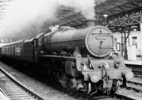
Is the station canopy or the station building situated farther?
the station building

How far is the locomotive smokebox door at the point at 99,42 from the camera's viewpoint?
9016 millimetres

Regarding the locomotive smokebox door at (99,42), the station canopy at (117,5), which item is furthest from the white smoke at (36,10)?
the station canopy at (117,5)

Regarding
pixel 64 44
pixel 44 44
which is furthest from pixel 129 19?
pixel 64 44

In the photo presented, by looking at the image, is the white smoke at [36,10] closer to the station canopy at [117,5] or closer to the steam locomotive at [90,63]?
the steam locomotive at [90,63]

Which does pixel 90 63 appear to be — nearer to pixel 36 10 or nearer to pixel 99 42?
pixel 99 42

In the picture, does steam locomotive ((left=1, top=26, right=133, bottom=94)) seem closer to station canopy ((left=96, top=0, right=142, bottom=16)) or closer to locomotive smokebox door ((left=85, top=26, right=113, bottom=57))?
locomotive smokebox door ((left=85, top=26, right=113, bottom=57))

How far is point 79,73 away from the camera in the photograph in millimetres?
8586

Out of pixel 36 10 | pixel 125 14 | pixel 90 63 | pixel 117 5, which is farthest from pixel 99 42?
pixel 125 14

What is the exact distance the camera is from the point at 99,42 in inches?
364

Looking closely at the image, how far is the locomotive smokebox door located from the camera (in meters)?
9.02

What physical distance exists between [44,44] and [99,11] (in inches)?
248

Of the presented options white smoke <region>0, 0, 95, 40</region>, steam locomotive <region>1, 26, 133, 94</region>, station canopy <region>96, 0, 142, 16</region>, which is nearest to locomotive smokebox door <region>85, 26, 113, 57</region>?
steam locomotive <region>1, 26, 133, 94</region>

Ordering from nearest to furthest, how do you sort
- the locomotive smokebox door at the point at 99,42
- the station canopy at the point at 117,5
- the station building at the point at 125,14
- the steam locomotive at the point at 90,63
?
the steam locomotive at the point at 90,63 → the locomotive smokebox door at the point at 99,42 → the station canopy at the point at 117,5 → the station building at the point at 125,14

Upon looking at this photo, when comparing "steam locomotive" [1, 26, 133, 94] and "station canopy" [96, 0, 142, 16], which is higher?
"station canopy" [96, 0, 142, 16]
